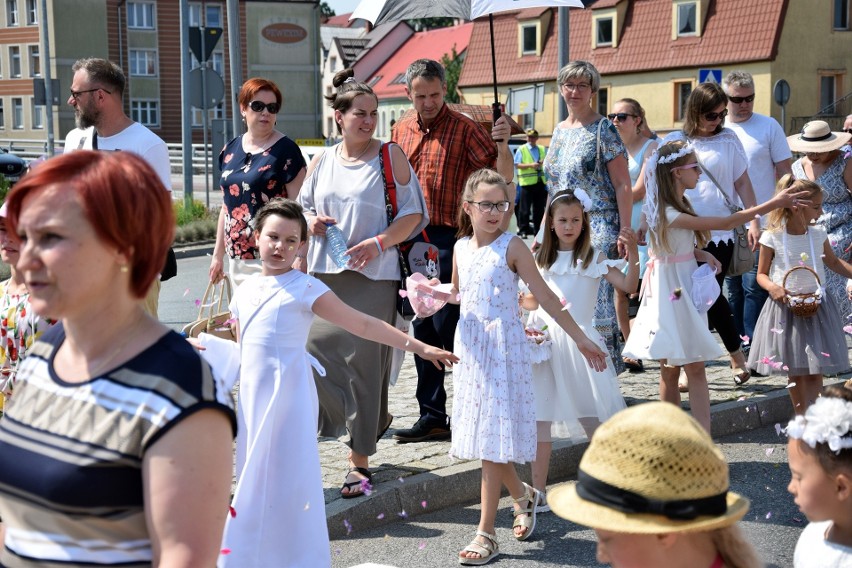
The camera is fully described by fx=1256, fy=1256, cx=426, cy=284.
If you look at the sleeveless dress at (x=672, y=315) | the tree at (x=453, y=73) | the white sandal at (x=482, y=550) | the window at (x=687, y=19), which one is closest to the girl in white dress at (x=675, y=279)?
the sleeveless dress at (x=672, y=315)

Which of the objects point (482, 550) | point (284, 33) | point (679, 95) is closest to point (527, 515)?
point (482, 550)

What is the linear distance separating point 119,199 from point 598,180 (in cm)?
614

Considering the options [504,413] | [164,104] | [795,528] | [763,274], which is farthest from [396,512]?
[164,104]

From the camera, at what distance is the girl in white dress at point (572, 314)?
7.03 m

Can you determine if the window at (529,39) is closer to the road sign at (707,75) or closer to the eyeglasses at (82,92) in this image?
the road sign at (707,75)

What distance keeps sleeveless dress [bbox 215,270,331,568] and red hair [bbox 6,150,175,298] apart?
9.08ft

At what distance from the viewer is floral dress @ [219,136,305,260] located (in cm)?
712

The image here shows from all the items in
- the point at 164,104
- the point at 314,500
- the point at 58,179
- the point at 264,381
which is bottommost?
the point at 314,500

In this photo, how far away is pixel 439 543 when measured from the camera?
20.0 feet

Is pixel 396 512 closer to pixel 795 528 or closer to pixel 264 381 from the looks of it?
pixel 264 381

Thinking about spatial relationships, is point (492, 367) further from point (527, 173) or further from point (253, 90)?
point (527, 173)

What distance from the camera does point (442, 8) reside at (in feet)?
31.1

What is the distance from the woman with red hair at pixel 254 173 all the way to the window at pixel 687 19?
4653 centimetres

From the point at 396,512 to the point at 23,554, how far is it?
4.10m
